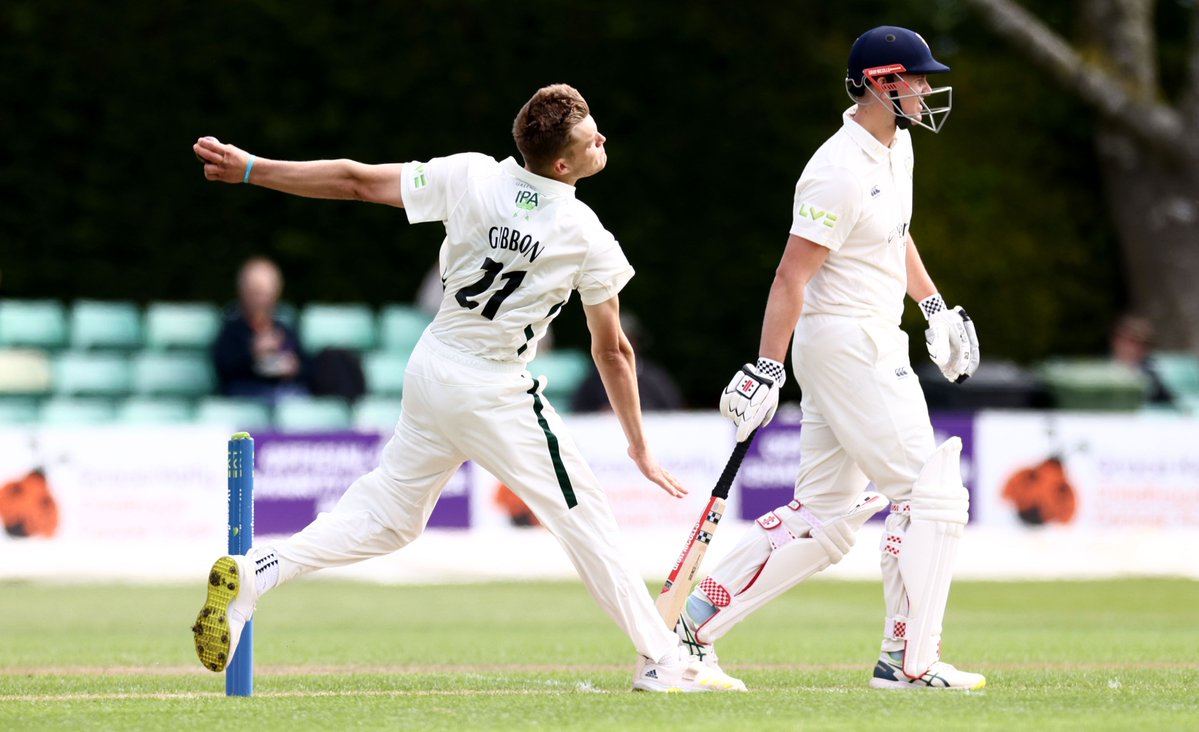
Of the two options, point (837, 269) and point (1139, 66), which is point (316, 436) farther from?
point (1139, 66)

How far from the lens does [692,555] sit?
611 centimetres

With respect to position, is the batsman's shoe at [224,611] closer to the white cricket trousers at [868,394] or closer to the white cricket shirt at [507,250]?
the white cricket shirt at [507,250]

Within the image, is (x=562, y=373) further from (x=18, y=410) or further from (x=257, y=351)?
(x=18, y=410)

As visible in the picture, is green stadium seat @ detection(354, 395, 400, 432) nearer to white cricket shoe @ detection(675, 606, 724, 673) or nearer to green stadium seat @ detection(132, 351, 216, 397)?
green stadium seat @ detection(132, 351, 216, 397)

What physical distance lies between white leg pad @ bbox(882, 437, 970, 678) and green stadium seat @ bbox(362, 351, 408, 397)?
301 inches

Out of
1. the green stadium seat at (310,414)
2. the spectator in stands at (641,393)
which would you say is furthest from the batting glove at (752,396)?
the green stadium seat at (310,414)

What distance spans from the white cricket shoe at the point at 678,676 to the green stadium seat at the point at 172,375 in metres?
7.84

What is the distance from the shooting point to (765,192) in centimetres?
1525

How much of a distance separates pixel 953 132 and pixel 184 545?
8.39 m

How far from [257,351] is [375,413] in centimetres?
93

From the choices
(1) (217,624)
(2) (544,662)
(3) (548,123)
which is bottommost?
(2) (544,662)

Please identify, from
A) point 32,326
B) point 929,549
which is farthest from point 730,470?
point 32,326

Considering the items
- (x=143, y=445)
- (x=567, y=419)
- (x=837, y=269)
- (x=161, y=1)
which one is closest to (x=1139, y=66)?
(x=567, y=419)

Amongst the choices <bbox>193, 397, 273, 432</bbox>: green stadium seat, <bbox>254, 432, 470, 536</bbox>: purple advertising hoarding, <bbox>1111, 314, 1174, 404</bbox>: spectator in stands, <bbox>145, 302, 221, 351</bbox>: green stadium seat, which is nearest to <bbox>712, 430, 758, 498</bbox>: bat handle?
<bbox>254, 432, 470, 536</bbox>: purple advertising hoarding
